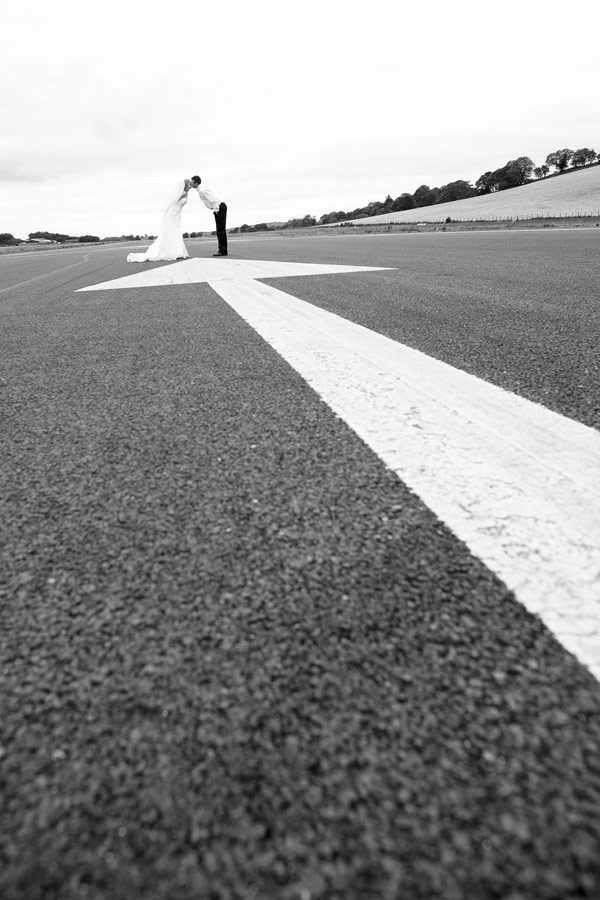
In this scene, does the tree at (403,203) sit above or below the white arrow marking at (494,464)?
above

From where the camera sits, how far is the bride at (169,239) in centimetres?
1642

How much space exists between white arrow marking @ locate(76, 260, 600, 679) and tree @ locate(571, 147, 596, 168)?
136010 mm

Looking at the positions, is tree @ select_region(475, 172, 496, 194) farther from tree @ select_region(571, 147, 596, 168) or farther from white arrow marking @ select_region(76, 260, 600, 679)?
white arrow marking @ select_region(76, 260, 600, 679)

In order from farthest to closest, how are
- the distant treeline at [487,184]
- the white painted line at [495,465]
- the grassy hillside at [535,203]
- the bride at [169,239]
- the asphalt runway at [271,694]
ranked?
the distant treeline at [487,184] → the grassy hillside at [535,203] → the bride at [169,239] → the white painted line at [495,465] → the asphalt runway at [271,694]

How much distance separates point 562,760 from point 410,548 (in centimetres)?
50

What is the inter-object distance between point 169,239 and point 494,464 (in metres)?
16.9

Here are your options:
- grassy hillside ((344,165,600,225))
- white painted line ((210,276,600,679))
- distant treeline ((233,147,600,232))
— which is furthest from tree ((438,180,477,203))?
white painted line ((210,276,600,679))

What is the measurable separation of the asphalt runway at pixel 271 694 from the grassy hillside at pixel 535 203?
186 feet

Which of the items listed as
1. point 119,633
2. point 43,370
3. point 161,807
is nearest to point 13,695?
point 119,633

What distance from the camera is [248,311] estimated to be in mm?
4586

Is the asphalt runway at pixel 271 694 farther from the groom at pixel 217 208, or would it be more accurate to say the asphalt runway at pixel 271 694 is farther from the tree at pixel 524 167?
the tree at pixel 524 167

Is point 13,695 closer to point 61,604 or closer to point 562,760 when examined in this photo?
point 61,604

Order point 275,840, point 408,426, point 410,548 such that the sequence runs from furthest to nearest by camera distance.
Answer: point 408,426 → point 410,548 → point 275,840

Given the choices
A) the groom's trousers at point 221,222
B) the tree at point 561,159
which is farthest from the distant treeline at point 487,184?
the groom's trousers at point 221,222
